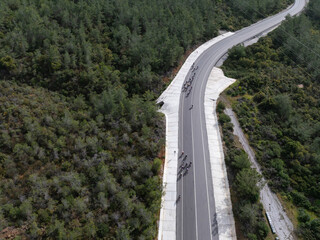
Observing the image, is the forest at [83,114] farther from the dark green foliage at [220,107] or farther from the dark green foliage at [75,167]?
the dark green foliage at [220,107]

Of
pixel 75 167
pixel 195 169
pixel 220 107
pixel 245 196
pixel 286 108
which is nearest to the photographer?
pixel 75 167

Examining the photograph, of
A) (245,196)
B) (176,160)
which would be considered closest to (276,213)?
(245,196)

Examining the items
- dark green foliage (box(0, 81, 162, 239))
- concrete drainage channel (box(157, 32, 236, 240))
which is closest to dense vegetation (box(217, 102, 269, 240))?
concrete drainage channel (box(157, 32, 236, 240))

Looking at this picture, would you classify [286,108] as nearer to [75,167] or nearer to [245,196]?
[245,196]

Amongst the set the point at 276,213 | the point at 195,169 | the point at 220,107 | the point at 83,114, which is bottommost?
the point at 276,213

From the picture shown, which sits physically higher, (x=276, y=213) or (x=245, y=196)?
(x=245, y=196)

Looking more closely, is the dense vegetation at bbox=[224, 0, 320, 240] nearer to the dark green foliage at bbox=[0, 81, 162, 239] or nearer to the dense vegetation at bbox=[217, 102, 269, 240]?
the dense vegetation at bbox=[217, 102, 269, 240]

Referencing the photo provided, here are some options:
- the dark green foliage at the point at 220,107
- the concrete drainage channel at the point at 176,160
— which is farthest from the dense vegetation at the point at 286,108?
the concrete drainage channel at the point at 176,160
